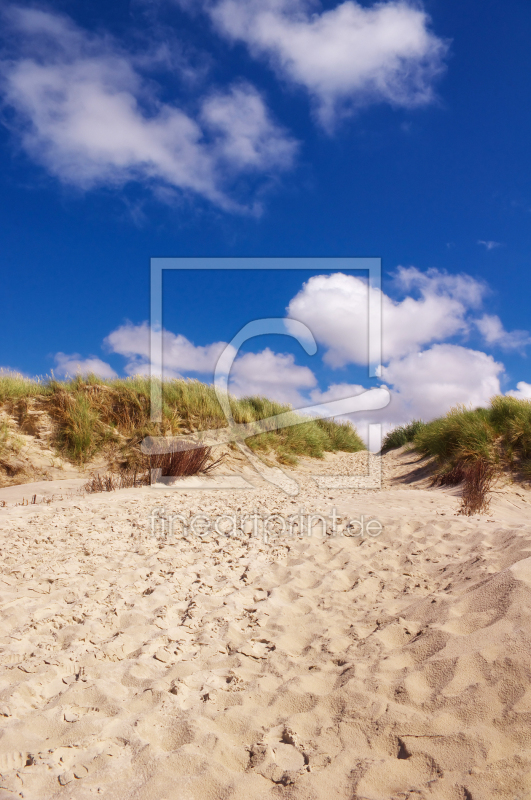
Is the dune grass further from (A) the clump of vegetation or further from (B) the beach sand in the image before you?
(A) the clump of vegetation

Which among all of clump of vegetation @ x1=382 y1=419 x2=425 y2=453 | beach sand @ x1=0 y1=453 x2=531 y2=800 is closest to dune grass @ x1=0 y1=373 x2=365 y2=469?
beach sand @ x1=0 y1=453 x2=531 y2=800

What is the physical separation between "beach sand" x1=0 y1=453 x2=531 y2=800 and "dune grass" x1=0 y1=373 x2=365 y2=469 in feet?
17.0

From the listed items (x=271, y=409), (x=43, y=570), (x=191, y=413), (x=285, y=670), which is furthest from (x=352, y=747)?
(x=271, y=409)

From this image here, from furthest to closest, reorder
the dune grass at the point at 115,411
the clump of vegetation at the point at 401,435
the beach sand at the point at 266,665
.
→ the clump of vegetation at the point at 401,435
the dune grass at the point at 115,411
the beach sand at the point at 266,665

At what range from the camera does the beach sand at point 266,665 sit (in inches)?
73.9

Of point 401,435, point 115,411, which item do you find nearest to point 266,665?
point 115,411

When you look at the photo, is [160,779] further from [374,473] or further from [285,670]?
[374,473]

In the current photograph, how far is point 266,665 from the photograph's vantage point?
2785mm

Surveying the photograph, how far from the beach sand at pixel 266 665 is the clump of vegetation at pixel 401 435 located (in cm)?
1486

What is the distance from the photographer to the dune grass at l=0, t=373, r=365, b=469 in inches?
400

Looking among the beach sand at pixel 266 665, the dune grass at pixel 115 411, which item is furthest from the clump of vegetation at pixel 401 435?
the beach sand at pixel 266 665

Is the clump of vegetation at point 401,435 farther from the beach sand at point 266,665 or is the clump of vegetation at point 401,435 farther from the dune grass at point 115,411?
the beach sand at point 266,665

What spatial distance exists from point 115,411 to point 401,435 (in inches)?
517

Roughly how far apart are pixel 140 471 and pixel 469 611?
7357mm
